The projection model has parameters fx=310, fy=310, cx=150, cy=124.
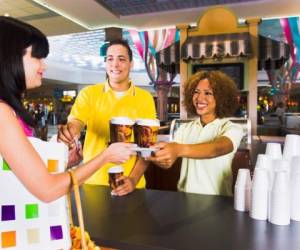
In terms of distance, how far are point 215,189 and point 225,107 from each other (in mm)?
483

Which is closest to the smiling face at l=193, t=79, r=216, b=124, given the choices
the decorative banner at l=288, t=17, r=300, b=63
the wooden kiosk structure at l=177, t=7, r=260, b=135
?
the wooden kiosk structure at l=177, t=7, r=260, b=135

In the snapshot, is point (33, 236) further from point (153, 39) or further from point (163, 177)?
point (153, 39)

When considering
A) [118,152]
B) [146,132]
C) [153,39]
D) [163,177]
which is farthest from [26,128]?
[153,39]

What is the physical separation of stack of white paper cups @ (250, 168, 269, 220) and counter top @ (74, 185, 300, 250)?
0.11 feet

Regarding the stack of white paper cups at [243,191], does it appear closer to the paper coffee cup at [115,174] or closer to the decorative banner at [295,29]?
the paper coffee cup at [115,174]

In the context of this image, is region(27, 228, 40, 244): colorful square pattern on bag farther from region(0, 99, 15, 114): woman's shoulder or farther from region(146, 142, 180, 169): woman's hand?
region(146, 142, 180, 169): woman's hand

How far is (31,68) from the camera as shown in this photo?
92 centimetres

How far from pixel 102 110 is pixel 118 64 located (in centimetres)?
30

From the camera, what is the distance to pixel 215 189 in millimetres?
1632

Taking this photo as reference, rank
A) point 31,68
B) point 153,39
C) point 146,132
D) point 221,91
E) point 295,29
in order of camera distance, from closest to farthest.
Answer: point 31,68 → point 146,132 → point 221,91 → point 295,29 → point 153,39

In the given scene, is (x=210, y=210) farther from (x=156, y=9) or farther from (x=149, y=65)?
(x=149, y=65)

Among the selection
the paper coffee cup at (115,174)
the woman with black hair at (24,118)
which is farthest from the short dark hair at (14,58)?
the paper coffee cup at (115,174)

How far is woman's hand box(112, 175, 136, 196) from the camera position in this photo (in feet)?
4.93

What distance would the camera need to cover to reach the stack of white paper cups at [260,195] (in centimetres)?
114
